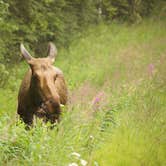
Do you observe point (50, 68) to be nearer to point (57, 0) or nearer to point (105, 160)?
point (105, 160)

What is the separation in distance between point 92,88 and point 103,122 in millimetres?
3322

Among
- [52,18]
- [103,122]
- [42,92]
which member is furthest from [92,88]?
[52,18]

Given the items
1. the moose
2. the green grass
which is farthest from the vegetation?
the moose

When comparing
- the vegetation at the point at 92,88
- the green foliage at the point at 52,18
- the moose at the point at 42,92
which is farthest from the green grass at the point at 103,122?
the green foliage at the point at 52,18

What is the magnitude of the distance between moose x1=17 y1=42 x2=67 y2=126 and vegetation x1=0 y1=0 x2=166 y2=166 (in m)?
0.33

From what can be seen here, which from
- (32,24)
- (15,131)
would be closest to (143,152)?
(15,131)

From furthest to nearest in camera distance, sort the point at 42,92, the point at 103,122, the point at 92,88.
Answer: the point at 92,88
the point at 42,92
the point at 103,122

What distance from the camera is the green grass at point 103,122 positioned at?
5.46 metres

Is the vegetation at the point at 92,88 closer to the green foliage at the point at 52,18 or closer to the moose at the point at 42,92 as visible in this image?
the green foliage at the point at 52,18

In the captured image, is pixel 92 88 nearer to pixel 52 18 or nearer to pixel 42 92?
pixel 42 92

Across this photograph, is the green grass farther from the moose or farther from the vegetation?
the moose

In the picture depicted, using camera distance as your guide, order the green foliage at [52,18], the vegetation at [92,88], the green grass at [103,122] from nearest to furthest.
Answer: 1. the green grass at [103,122]
2. the vegetation at [92,88]
3. the green foliage at [52,18]

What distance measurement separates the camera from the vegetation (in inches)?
226

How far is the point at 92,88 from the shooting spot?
1105 centimetres
